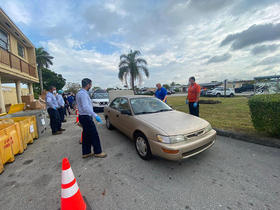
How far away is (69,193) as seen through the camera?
153 centimetres

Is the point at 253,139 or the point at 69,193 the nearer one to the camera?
the point at 69,193

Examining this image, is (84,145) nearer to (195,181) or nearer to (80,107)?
(80,107)

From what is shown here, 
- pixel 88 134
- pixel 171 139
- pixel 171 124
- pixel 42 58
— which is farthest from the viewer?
pixel 42 58

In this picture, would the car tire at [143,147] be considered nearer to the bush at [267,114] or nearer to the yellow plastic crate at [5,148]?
the yellow plastic crate at [5,148]

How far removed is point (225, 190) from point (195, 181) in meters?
0.41

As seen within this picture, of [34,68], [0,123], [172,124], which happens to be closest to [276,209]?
[172,124]

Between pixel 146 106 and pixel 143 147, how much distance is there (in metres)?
1.21

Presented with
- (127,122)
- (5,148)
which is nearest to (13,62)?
(5,148)

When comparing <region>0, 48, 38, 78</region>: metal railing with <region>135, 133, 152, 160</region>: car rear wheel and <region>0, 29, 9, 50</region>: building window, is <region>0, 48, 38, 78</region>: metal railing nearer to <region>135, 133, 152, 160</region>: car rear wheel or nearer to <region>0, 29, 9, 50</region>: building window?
<region>0, 29, 9, 50</region>: building window

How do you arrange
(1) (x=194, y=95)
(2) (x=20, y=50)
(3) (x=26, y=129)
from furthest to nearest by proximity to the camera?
(2) (x=20, y=50)
(1) (x=194, y=95)
(3) (x=26, y=129)

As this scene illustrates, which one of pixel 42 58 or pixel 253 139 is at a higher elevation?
pixel 42 58

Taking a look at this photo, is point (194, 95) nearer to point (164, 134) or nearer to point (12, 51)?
point (164, 134)

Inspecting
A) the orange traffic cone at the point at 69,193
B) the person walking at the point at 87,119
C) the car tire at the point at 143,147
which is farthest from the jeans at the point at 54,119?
the orange traffic cone at the point at 69,193

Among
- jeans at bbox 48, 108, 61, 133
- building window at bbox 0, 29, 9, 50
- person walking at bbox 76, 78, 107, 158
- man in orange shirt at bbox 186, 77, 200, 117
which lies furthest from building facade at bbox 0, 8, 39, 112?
man in orange shirt at bbox 186, 77, 200, 117
